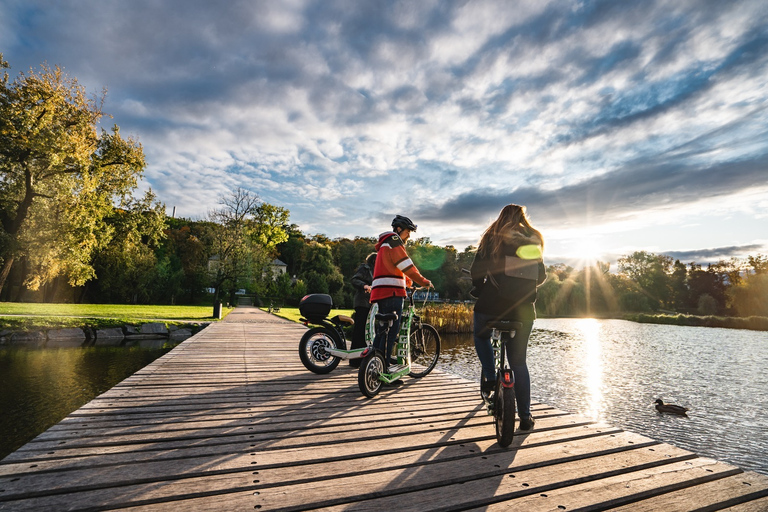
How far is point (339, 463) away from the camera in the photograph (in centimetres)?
270

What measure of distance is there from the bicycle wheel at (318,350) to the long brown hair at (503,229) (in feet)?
9.47

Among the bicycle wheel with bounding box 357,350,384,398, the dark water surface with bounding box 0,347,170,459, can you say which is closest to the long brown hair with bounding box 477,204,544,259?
the bicycle wheel with bounding box 357,350,384,398

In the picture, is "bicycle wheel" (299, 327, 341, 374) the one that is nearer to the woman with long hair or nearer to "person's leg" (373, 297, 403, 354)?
"person's leg" (373, 297, 403, 354)

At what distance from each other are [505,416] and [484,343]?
0.69m

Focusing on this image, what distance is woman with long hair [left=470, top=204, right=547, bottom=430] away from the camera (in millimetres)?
3334

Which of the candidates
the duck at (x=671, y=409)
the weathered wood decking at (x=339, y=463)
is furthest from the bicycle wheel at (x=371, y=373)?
the duck at (x=671, y=409)

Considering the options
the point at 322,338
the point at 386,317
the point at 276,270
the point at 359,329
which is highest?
the point at 276,270

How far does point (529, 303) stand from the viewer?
3.37 m

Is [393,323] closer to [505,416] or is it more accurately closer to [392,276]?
[392,276]

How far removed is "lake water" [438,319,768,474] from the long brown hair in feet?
16.3

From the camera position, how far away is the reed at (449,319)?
2047 cm

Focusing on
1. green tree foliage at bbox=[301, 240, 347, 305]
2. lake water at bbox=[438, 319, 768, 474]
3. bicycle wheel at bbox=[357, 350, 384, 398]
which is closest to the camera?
bicycle wheel at bbox=[357, 350, 384, 398]

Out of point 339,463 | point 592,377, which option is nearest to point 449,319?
point 592,377

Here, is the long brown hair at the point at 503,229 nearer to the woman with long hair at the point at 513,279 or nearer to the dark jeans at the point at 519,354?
the woman with long hair at the point at 513,279
